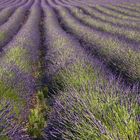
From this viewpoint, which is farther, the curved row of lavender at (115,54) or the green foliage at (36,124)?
the curved row of lavender at (115,54)

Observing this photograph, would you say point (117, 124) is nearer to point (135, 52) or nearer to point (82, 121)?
point (82, 121)

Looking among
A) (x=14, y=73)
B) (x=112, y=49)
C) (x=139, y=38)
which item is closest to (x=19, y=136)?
(x=14, y=73)

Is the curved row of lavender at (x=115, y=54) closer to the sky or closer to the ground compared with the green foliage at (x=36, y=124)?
closer to the sky

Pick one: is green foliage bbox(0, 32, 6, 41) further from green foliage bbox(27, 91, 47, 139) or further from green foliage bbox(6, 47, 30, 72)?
green foliage bbox(27, 91, 47, 139)

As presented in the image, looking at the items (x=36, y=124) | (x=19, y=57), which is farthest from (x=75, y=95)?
(x=19, y=57)

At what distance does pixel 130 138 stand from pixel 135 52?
4.56 metres

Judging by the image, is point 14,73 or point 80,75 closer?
point 80,75

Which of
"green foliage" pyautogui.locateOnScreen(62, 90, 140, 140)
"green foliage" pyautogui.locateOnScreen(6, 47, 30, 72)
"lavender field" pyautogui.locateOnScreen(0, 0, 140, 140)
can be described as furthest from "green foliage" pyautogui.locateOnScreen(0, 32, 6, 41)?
"green foliage" pyautogui.locateOnScreen(62, 90, 140, 140)

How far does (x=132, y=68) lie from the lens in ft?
23.0

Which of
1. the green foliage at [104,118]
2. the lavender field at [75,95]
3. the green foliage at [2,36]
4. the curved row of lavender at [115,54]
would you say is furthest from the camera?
the green foliage at [2,36]

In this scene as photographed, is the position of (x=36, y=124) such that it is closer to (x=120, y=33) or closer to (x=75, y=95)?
(x=75, y=95)

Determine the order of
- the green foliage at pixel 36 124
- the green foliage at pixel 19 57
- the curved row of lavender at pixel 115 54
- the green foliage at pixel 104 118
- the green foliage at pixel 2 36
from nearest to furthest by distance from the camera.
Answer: the green foliage at pixel 104 118, the green foliage at pixel 36 124, the curved row of lavender at pixel 115 54, the green foliage at pixel 19 57, the green foliage at pixel 2 36

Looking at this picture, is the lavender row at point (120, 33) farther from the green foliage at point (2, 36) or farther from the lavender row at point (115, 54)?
the green foliage at point (2, 36)

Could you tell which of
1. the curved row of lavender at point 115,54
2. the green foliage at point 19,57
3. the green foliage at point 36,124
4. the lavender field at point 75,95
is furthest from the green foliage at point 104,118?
the green foliage at point 19,57
